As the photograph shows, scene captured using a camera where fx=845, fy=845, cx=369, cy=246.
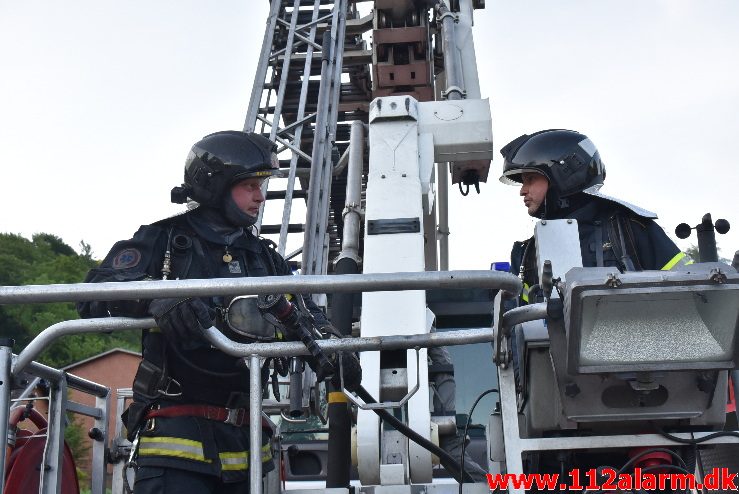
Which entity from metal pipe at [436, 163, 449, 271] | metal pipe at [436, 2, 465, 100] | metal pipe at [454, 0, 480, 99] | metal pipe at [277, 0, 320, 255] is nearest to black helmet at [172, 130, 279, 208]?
metal pipe at [436, 2, 465, 100]

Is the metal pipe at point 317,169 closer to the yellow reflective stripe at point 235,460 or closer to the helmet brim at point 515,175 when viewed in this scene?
the helmet brim at point 515,175

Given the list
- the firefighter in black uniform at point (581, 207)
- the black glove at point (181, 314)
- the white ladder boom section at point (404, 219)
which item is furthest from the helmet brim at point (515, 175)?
the black glove at point (181, 314)

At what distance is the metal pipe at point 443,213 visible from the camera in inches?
292

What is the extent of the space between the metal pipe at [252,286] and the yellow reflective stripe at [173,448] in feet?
2.52

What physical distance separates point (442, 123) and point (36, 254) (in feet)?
142

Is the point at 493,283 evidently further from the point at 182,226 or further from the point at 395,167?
the point at 395,167

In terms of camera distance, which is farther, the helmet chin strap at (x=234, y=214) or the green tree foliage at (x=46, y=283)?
the green tree foliage at (x=46, y=283)

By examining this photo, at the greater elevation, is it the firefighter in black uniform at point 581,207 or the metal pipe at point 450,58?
the metal pipe at point 450,58

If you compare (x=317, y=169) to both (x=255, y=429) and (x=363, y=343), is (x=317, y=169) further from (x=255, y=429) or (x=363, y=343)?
(x=255, y=429)

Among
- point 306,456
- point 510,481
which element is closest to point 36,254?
point 306,456

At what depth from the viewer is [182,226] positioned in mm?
3301

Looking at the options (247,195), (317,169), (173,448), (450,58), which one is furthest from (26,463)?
(317,169)

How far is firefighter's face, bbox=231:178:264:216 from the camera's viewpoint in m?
3.44

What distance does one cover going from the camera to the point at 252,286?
2.29 meters
